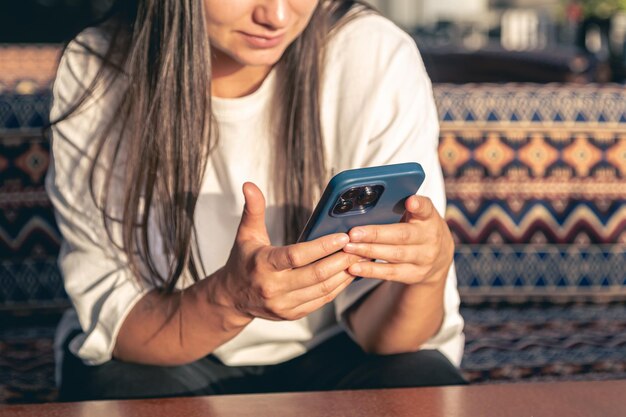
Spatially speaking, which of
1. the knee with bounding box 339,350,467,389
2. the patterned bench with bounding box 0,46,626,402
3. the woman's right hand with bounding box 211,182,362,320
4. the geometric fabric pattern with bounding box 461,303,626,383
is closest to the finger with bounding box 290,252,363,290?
the woman's right hand with bounding box 211,182,362,320

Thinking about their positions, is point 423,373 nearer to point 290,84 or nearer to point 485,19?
point 290,84

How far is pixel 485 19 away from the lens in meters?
9.36

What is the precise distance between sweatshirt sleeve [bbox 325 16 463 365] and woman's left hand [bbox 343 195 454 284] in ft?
0.67

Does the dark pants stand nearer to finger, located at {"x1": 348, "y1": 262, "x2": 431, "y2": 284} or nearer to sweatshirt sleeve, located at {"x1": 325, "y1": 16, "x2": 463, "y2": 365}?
sweatshirt sleeve, located at {"x1": 325, "y1": 16, "x2": 463, "y2": 365}

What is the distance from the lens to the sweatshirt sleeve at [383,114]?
1117 millimetres

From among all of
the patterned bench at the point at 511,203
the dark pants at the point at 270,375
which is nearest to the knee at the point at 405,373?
the dark pants at the point at 270,375

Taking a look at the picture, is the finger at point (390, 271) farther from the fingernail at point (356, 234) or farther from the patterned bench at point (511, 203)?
the patterned bench at point (511, 203)

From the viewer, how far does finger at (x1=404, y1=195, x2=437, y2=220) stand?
82cm

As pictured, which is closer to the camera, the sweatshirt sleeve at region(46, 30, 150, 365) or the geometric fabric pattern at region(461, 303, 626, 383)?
the sweatshirt sleeve at region(46, 30, 150, 365)

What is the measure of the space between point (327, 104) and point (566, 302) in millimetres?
951

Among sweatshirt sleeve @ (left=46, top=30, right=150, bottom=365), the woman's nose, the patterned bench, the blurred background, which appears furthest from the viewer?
the blurred background

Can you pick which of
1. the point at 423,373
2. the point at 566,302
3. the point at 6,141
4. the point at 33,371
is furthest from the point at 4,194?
the point at 566,302

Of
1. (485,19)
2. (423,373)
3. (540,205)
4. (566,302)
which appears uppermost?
(423,373)

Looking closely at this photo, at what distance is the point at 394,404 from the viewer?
0.80 metres
